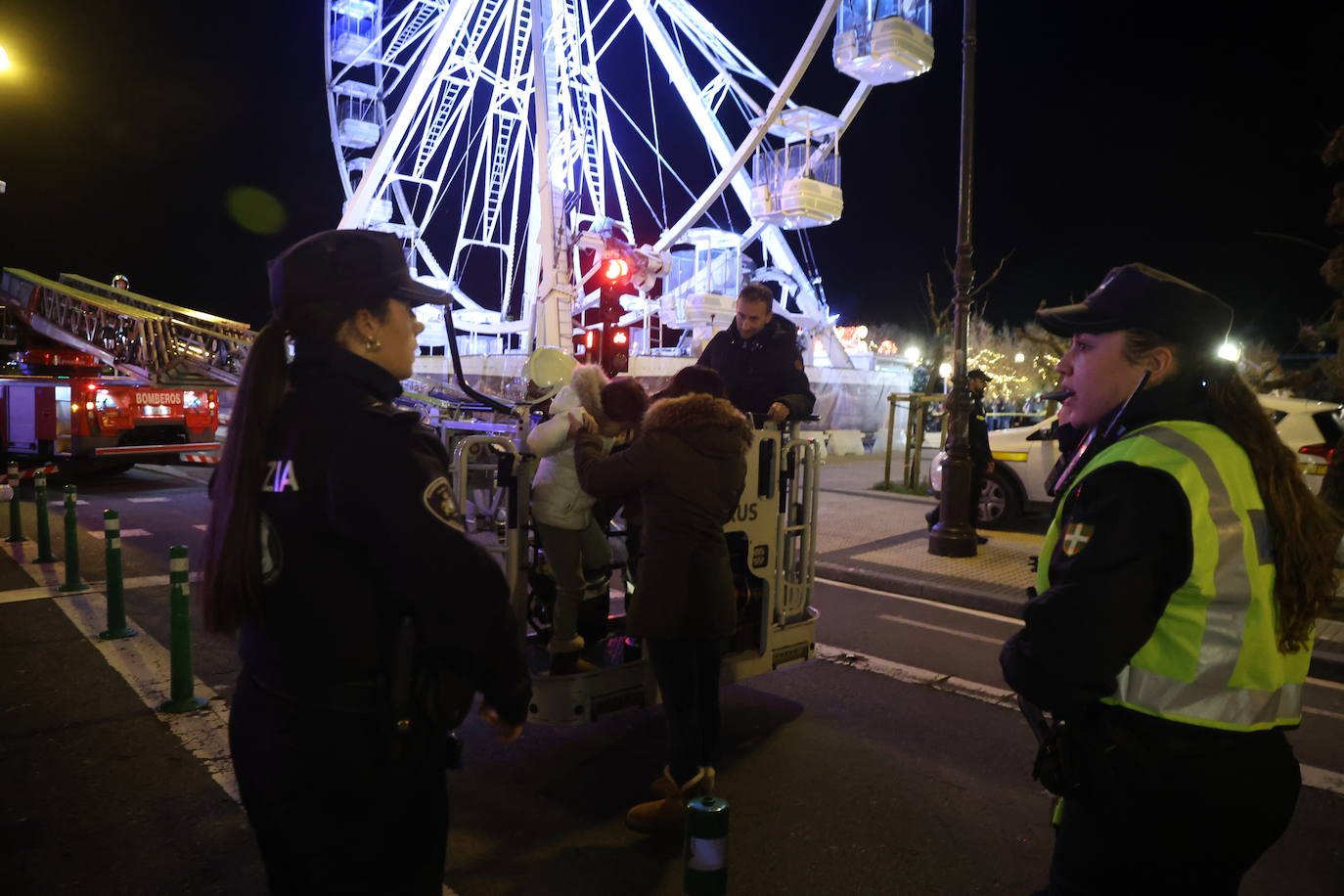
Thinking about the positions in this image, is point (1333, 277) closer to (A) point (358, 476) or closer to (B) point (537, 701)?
(B) point (537, 701)

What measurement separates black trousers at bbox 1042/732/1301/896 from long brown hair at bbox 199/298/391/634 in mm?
1728

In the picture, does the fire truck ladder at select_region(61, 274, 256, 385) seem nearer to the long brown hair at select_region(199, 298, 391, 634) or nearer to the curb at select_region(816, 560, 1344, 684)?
the curb at select_region(816, 560, 1344, 684)

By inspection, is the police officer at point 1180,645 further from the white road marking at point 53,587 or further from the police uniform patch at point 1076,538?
the white road marking at point 53,587

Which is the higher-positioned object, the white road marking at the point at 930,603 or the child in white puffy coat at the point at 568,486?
the child in white puffy coat at the point at 568,486

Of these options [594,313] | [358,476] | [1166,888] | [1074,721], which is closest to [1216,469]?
[1074,721]

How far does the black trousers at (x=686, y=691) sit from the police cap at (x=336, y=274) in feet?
6.34

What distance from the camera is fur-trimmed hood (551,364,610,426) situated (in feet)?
12.9

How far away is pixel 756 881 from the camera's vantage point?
307 centimetres

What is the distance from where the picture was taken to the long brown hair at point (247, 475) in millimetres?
1573

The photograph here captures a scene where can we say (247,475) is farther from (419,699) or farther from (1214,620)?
(1214,620)

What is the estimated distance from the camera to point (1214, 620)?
1.60m

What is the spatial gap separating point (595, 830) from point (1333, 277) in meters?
9.21

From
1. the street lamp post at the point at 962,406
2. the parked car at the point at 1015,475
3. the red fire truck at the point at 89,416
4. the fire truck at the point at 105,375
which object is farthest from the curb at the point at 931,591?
the red fire truck at the point at 89,416

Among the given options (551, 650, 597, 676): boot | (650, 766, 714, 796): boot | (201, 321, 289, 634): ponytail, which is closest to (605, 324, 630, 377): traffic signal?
(551, 650, 597, 676): boot
